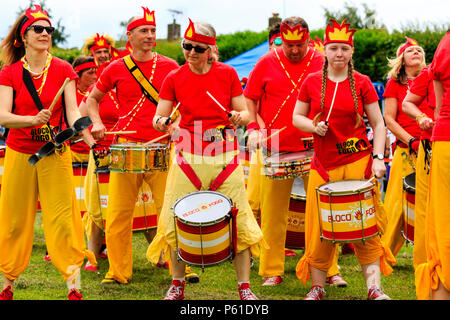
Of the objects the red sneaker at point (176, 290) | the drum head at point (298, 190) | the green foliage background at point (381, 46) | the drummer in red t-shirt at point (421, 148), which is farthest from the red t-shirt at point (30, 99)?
the green foliage background at point (381, 46)

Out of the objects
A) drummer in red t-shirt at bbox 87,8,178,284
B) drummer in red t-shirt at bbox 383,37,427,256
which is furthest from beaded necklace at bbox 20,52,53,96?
drummer in red t-shirt at bbox 383,37,427,256

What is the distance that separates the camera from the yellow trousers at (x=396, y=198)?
734 cm

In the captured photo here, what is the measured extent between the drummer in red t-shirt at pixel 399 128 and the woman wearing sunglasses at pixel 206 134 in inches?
79.6

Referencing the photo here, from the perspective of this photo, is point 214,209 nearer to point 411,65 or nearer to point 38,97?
point 38,97

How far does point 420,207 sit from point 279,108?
64.4 inches

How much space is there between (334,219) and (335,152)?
0.63m

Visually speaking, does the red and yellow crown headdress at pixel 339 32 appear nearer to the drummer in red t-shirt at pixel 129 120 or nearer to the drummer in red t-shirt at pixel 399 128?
the drummer in red t-shirt at pixel 399 128

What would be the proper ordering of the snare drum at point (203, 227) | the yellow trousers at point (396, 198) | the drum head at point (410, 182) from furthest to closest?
the yellow trousers at point (396, 198) → the drum head at point (410, 182) → the snare drum at point (203, 227)

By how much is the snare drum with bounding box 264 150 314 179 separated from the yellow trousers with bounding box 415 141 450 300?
5.77 feet

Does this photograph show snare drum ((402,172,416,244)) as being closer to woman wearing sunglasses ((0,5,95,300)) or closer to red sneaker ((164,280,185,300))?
red sneaker ((164,280,185,300))

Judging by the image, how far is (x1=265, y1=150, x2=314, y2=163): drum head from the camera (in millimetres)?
6498

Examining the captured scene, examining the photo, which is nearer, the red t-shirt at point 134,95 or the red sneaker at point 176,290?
the red sneaker at point 176,290
